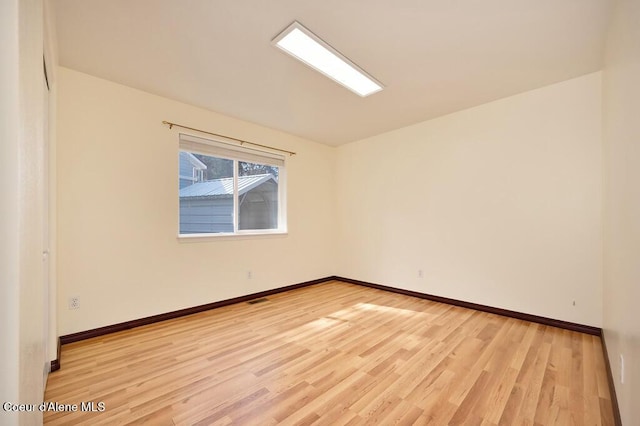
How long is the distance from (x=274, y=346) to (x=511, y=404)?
1733mm

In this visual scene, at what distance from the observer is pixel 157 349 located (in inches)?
88.1

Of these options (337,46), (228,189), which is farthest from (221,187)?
(337,46)

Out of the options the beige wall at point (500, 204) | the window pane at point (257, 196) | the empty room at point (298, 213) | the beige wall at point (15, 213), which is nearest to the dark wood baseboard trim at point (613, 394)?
the empty room at point (298, 213)

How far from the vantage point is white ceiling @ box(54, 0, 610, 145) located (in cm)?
174

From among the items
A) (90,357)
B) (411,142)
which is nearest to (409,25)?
(411,142)

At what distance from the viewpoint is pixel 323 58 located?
2.26 m

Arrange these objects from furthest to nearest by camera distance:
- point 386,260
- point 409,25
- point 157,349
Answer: point 386,260
point 157,349
point 409,25

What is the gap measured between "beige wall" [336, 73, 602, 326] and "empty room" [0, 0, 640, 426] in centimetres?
2

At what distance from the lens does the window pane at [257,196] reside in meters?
3.74

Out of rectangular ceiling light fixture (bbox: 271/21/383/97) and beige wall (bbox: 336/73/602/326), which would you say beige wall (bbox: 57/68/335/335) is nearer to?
rectangular ceiling light fixture (bbox: 271/21/383/97)

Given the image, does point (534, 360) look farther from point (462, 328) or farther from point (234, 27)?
point (234, 27)

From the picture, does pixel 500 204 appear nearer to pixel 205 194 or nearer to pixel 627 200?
pixel 627 200

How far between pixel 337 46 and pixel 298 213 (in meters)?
2.67

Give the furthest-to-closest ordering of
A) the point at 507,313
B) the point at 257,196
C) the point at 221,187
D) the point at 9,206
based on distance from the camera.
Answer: the point at 257,196
the point at 221,187
the point at 507,313
the point at 9,206
